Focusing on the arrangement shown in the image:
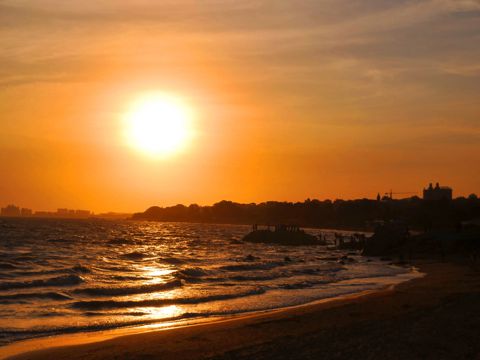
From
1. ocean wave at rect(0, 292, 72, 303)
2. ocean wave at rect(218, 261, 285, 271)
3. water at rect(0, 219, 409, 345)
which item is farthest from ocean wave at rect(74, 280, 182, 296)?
ocean wave at rect(218, 261, 285, 271)

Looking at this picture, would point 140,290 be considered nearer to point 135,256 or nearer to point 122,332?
point 122,332

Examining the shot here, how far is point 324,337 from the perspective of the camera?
54.3ft

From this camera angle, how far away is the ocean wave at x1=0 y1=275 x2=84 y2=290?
3088 cm

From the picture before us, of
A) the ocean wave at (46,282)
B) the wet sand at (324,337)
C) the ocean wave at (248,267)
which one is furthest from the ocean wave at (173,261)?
the wet sand at (324,337)

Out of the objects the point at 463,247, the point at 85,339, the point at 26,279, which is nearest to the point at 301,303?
the point at 85,339

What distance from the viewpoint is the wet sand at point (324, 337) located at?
14.6 metres

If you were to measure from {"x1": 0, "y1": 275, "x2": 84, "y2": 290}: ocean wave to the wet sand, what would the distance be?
14.4m

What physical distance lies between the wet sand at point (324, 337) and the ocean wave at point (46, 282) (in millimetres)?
14421

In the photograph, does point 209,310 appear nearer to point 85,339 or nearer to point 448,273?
point 85,339

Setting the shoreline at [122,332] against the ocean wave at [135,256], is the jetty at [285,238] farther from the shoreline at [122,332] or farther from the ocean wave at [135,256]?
the shoreline at [122,332]

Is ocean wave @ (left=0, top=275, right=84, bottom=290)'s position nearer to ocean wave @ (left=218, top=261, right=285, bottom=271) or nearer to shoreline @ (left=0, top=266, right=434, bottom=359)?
shoreline @ (left=0, top=266, right=434, bottom=359)

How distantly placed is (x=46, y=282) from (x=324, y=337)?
20989 mm

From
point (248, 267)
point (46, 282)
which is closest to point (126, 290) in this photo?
point (46, 282)

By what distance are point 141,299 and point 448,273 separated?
2281cm
